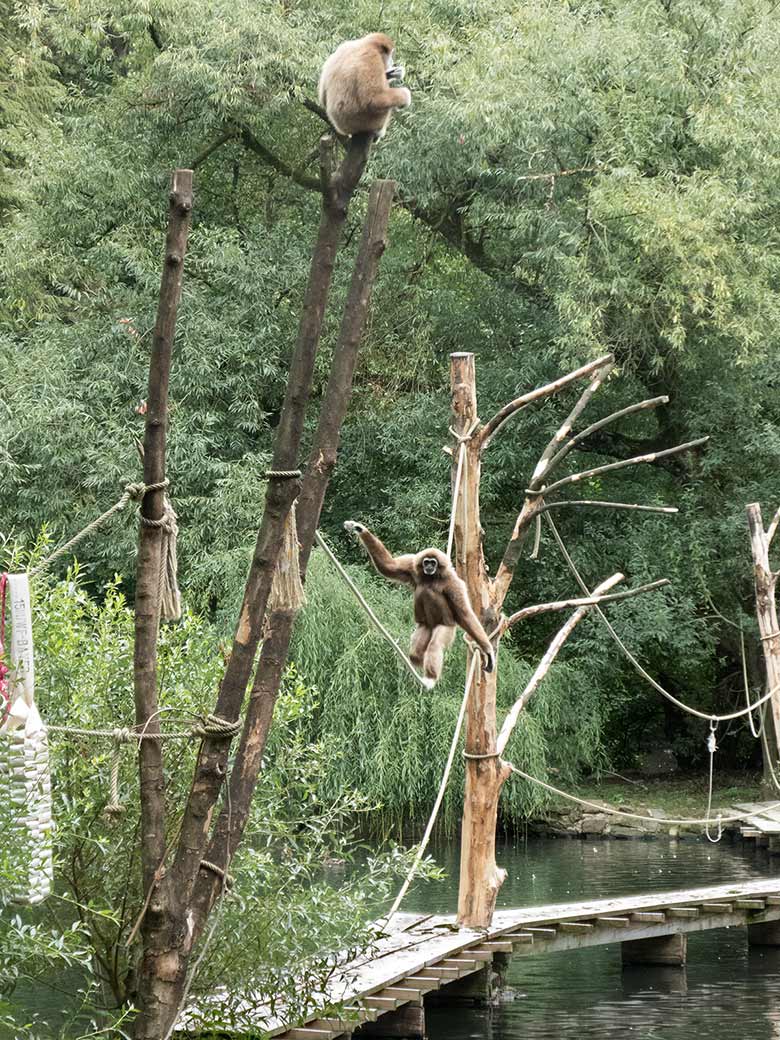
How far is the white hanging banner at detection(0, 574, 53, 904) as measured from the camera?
4582mm

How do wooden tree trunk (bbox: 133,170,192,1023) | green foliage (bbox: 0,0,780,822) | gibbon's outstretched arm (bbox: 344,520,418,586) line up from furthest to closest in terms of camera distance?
green foliage (bbox: 0,0,780,822)
gibbon's outstretched arm (bbox: 344,520,418,586)
wooden tree trunk (bbox: 133,170,192,1023)

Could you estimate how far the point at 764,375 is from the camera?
16328 millimetres

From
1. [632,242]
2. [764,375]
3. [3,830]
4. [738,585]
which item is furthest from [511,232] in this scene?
[3,830]

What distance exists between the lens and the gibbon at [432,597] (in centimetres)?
613

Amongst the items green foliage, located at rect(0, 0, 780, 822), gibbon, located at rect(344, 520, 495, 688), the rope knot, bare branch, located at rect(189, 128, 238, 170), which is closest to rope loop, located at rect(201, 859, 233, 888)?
gibbon, located at rect(344, 520, 495, 688)

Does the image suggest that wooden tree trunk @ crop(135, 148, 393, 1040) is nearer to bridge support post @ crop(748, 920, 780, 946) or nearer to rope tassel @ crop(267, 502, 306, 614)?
rope tassel @ crop(267, 502, 306, 614)

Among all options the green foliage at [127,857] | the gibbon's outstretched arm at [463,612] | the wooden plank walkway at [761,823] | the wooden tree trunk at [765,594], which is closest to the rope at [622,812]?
the wooden plank walkway at [761,823]

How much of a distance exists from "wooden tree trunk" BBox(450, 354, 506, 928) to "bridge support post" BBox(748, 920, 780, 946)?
10.8 ft

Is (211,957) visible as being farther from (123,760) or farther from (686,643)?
(686,643)

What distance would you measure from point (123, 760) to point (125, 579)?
11515 mm

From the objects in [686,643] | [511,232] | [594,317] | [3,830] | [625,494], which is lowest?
[3,830]

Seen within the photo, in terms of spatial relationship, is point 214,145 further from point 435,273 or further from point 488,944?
point 488,944

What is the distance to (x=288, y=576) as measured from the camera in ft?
18.2

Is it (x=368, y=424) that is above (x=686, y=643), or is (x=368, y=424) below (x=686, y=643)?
above
